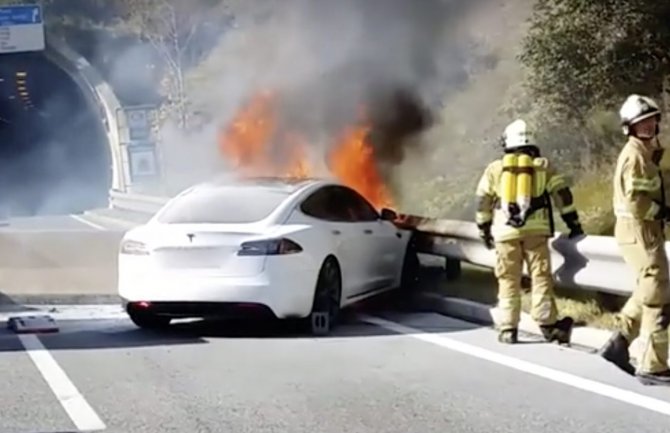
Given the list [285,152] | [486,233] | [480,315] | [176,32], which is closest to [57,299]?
[480,315]

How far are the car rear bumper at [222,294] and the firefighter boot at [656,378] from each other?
3.24m

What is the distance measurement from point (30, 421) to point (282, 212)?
3.89 m

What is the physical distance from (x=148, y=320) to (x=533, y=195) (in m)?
3.52

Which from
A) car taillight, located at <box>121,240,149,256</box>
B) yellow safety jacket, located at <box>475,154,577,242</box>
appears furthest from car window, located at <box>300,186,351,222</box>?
yellow safety jacket, located at <box>475,154,577,242</box>

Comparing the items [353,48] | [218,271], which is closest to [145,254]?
[218,271]

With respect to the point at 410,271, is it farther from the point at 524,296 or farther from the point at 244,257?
the point at 244,257

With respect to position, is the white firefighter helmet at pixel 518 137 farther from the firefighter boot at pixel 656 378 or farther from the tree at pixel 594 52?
the tree at pixel 594 52

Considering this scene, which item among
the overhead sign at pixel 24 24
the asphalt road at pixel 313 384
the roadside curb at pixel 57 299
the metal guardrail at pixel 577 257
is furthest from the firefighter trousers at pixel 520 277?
the overhead sign at pixel 24 24

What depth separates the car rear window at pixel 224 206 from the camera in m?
10.1

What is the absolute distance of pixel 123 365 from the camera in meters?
8.39

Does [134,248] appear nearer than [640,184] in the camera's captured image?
No

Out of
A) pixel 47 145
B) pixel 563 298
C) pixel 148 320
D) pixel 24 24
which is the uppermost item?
pixel 24 24

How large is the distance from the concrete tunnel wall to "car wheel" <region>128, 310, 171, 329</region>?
977 inches

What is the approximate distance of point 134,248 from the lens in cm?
996
